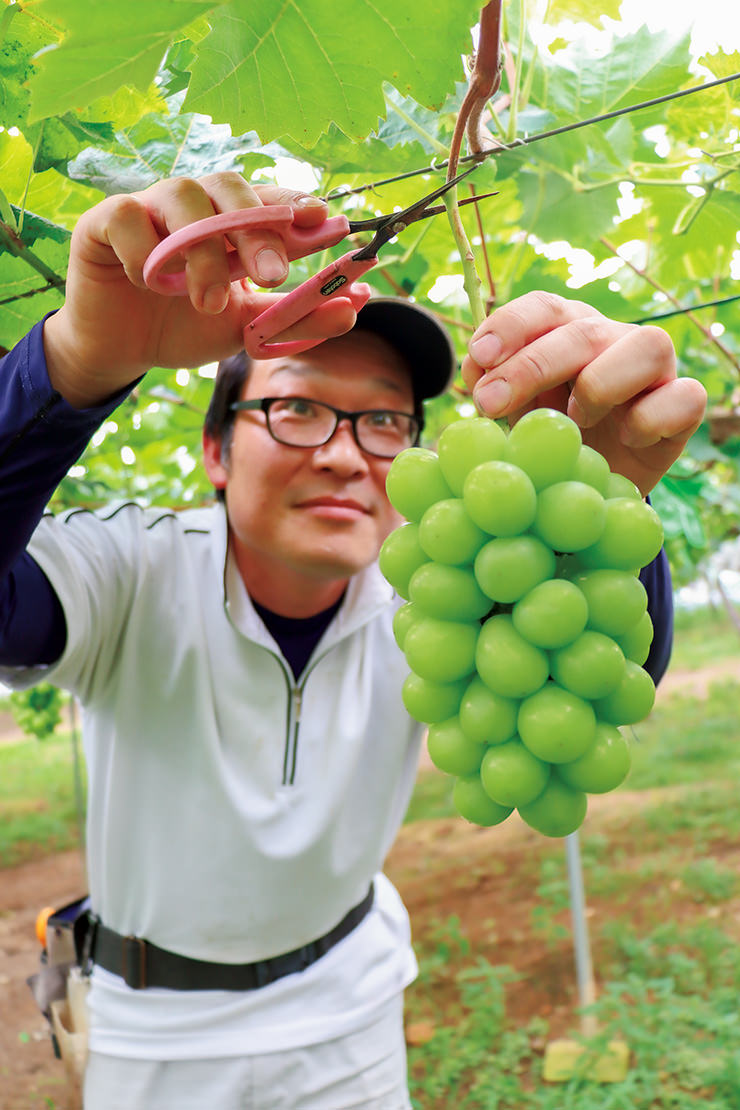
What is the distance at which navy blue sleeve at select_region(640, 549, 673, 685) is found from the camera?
46.3 inches

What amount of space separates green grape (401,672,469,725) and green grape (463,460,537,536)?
0.13m

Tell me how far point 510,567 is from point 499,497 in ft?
0.16

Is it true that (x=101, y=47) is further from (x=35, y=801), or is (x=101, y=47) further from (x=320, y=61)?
(x=35, y=801)

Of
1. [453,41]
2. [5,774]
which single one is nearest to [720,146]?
[453,41]

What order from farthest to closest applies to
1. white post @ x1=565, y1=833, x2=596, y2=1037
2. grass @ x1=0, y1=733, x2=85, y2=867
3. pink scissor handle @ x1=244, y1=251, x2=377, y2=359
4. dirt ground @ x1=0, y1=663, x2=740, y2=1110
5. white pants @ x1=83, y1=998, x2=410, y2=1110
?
grass @ x1=0, y1=733, x2=85, y2=867 → dirt ground @ x1=0, y1=663, x2=740, y2=1110 → white post @ x1=565, y1=833, x2=596, y2=1037 → white pants @ x1=83, y1=998, x2=410, y2=1110 → pink scissor handle @ x1=244, y1=251, x2=377, y2=359

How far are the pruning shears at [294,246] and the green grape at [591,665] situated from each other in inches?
12.8

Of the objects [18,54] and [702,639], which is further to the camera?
[702,639]

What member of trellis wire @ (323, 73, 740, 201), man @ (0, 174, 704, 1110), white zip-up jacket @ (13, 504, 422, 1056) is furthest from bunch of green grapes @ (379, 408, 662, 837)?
white zip-up jacket @ (13, 504, 422, 1056)

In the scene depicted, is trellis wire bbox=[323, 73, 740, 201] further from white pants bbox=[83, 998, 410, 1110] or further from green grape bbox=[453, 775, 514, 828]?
white pants bbox=[83, 998, 410, 1110]

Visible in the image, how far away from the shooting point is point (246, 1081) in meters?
1.58

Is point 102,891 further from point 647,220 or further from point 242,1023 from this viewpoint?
point 647,220

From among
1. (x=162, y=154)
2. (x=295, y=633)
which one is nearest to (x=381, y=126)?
(x=162, y=154)

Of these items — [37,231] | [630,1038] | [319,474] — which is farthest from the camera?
[630,1038]

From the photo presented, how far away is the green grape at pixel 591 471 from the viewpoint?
626 mm
